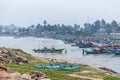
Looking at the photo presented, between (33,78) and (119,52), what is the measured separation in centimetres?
8074

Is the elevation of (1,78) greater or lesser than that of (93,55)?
greater

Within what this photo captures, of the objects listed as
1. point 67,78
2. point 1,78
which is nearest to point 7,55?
point 67,78

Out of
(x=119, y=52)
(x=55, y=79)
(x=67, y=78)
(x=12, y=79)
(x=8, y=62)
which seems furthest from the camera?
(x=119, y=52)

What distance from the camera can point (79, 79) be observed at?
109ft

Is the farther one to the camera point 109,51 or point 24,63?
point 109,51

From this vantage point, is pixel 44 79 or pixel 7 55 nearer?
pixel 44 79

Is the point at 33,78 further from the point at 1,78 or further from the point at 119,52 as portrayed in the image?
the point at 119,52

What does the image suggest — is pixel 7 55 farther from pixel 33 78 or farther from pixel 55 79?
pixel 33 78

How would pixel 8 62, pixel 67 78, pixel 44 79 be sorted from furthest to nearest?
pixel 8 62 → pixel 67 78 → pixel 44 79

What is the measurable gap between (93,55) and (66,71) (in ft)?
220

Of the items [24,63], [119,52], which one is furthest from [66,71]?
[119,52]

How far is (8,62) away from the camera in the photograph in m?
40.7

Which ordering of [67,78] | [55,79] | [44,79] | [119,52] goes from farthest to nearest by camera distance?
[119,52] → [67,78] → [55,79] → [44,79]

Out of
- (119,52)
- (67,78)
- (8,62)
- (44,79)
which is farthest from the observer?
(119,52)
